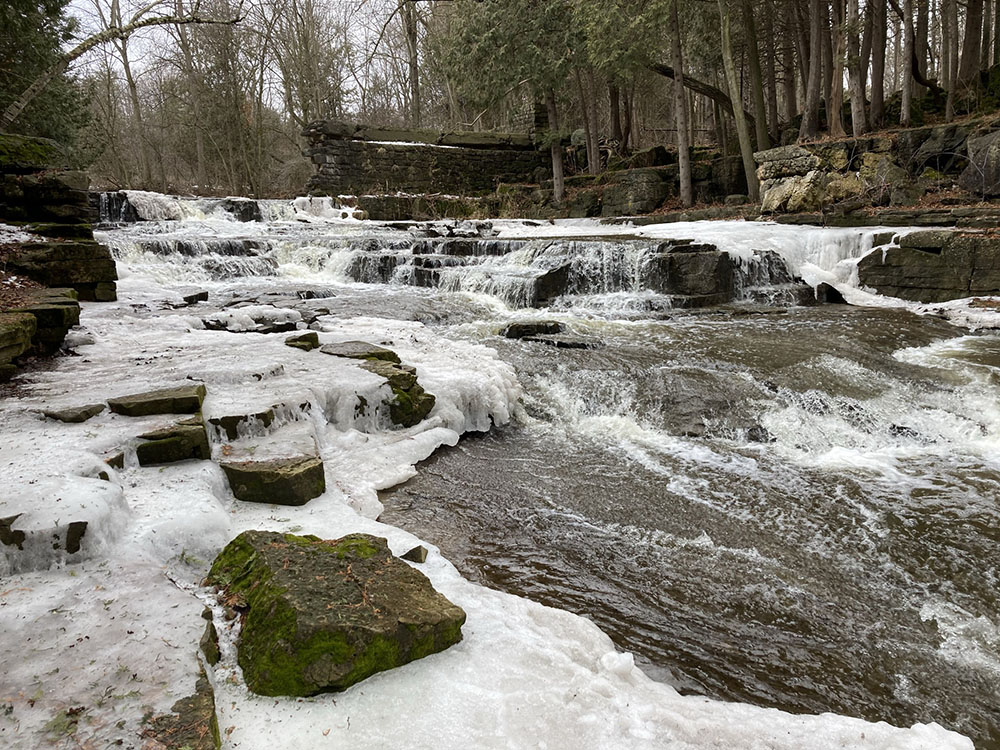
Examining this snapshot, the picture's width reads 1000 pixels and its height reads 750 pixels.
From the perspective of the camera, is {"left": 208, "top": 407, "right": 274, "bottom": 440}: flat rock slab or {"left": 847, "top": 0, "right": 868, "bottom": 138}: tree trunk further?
{"left": 847, "top": 0, "right": 868, "bottom": 138}: tree trunk

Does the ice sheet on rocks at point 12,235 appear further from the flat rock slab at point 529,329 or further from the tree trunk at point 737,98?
the tree trunk at point 737,98

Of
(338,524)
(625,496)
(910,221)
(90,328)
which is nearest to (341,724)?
(338,524)

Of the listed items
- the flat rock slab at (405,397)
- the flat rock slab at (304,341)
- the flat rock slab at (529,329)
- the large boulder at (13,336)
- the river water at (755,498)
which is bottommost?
the river water at (755,498)

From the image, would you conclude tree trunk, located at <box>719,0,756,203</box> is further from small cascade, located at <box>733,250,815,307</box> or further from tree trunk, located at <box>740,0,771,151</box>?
small cascade, located at <box>733,250,815,307</box>

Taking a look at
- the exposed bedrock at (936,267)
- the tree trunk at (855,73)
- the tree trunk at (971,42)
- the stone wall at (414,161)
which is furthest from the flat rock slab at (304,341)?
the tree trunk at (971,42)

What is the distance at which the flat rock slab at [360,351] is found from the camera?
19.8ft

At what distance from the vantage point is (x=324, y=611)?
2.21m

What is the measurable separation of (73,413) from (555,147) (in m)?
18.3

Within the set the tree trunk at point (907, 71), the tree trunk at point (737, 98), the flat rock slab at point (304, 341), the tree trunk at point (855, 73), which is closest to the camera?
the flat rock slab at point (304, 341)

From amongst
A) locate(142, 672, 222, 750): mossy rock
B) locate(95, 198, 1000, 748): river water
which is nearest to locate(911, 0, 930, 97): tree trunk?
locate(95, 198, 1000, 748): river water

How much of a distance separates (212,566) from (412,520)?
142 cm

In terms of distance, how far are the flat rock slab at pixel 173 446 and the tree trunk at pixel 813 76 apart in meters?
15.9

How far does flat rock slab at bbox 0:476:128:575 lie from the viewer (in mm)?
2508

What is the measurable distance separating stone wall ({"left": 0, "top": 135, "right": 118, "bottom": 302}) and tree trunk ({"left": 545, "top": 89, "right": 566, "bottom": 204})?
47.3 ft
